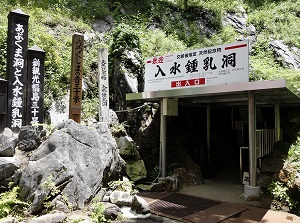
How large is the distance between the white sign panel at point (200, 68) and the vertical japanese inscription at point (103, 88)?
1.61 metres

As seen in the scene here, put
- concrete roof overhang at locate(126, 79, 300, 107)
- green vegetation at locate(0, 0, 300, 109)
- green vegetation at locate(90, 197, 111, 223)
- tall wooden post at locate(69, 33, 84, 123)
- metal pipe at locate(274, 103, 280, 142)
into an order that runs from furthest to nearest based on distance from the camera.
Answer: green vegetation at locate(0, 0, 300, 109) < metal pipe at locate(274, 103, 280, 142) < tall wooden post at locate(69, 33, 84, 123) < concrete roof overhang at locate(126, 79, 300, 107) < green vegetation at locate(90, 197, 111, 223)

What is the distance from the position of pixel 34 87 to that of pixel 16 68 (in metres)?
0.80

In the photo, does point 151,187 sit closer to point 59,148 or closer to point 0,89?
point 59,148

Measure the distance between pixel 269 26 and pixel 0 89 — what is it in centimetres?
1959

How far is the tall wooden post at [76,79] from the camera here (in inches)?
336

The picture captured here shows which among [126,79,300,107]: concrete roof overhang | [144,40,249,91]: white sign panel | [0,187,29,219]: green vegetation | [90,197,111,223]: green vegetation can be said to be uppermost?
[144,40,249,91]: white sign panel

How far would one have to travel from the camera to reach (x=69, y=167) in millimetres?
6559

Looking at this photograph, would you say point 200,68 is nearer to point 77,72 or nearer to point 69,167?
point 77,72

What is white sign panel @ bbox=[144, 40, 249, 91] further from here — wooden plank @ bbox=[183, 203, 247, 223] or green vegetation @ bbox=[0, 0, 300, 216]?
wooden plank @ bbox=[183, 203, 247, 223]

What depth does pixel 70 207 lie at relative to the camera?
20.4 ft

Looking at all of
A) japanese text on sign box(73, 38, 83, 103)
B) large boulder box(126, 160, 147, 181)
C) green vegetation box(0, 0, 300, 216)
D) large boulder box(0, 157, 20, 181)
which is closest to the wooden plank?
green vegetation box(0, 0, 300, 216)

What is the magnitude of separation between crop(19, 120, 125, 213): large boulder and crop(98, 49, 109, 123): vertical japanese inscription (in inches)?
76.1

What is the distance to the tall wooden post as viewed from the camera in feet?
28.0

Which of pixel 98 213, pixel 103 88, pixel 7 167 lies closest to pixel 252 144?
pixel 98 213
